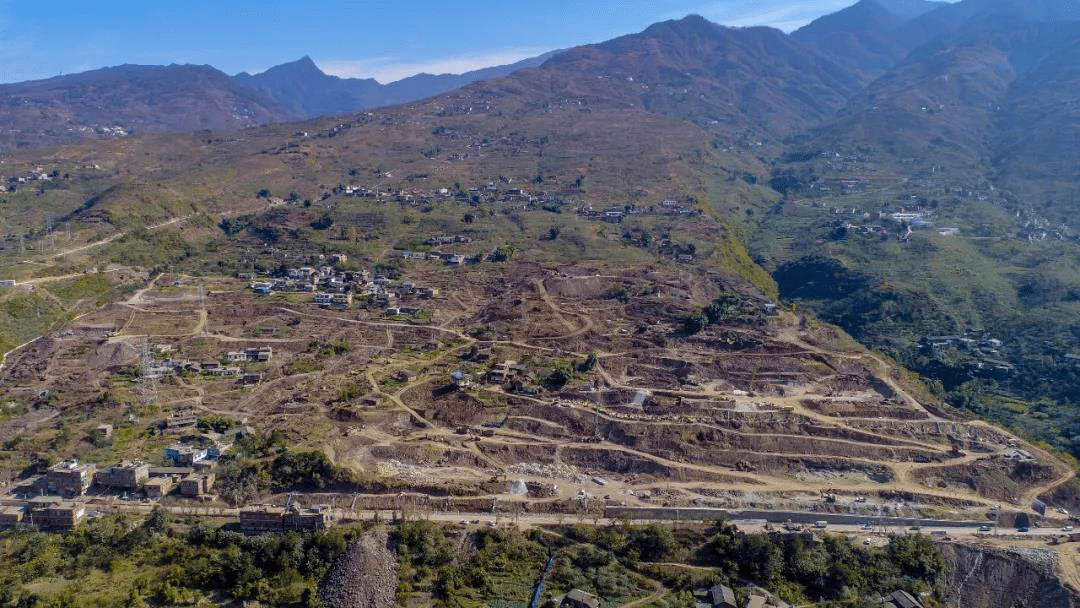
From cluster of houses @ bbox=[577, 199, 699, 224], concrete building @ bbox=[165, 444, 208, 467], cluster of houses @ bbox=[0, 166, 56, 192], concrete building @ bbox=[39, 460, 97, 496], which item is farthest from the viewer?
cluster of houses @ bbox=[0, 166, 56, 192]

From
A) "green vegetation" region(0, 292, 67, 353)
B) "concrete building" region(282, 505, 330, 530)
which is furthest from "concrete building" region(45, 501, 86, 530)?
"green vegetation" region(0, 292, 67, 353)

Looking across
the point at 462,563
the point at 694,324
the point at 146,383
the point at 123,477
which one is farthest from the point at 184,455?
the point at 694,324

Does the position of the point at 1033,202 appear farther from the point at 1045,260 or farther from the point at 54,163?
the point at 54,163

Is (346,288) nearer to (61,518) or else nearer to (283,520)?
(61,518)

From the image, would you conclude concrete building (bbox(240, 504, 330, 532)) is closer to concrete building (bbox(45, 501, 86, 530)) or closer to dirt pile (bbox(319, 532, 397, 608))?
dirt pile (bbox(319, 532, 397, 608))

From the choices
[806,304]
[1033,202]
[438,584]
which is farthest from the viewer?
[1033,202]

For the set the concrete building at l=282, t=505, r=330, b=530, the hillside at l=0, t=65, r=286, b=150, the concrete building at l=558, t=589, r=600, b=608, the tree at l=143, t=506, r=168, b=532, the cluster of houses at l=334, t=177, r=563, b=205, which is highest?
the hillside at l=0, t=65, r=286, b=150

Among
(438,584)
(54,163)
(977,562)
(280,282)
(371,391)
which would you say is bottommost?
(977,562)

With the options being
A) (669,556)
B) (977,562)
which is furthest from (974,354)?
(669,556)
